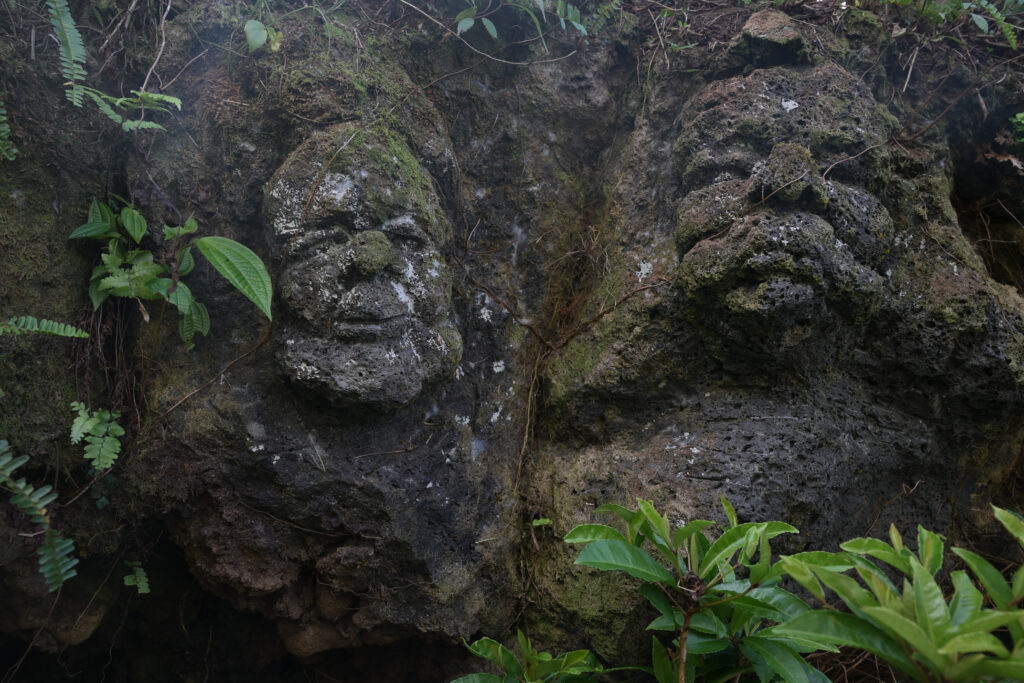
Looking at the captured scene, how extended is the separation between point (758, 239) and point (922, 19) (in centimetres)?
148

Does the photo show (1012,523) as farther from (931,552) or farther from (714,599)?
(714,599)

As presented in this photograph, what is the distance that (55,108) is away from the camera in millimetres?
2221

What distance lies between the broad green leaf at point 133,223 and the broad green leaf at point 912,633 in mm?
2363

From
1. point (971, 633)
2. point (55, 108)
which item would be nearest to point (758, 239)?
point (971, 633)

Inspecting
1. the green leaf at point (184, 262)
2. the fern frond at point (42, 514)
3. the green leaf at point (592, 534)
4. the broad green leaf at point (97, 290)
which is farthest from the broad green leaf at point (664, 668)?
the broad green leaf at point (97, 290)

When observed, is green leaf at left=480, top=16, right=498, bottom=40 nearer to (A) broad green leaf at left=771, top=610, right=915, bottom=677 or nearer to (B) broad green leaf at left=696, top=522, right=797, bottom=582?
(B) broad green leaf at left=696, top=522, right=797, bottom=582

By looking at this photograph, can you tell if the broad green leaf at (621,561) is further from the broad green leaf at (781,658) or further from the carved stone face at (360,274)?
the carved stone face at (360,274)

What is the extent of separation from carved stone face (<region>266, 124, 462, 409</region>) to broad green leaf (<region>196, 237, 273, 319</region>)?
0.16 metres

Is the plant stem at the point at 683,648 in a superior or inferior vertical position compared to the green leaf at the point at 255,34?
inferior

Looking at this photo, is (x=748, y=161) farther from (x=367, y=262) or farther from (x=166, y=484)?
(x=166, y=484)

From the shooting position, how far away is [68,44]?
6.70 ft

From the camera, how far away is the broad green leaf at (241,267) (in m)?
1.95

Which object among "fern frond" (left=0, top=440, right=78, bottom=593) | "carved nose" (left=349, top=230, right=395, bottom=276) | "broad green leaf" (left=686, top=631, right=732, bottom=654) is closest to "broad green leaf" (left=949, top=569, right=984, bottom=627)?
"broad green leaf" (left=686, top=631, right=732, bottom=654)

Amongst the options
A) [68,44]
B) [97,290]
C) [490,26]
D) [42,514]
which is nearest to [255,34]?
[68,44]
